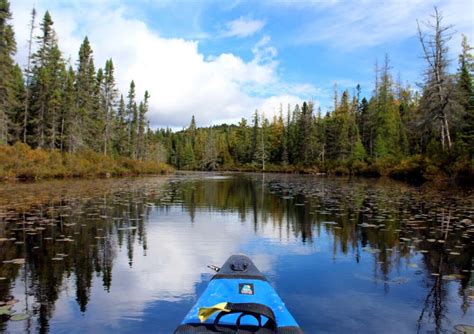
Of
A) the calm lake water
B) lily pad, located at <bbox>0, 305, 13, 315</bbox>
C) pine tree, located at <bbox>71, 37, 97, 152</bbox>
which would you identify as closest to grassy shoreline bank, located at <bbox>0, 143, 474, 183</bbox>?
pine tree, located at <bbox>71, 37, 97, 152</bbox>

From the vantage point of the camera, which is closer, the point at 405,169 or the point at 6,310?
the point at 6,310

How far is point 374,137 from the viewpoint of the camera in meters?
61.3

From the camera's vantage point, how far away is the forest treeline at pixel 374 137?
101 feet

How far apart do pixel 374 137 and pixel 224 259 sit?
5869 cm

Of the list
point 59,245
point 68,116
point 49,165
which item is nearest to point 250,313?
point 59,245

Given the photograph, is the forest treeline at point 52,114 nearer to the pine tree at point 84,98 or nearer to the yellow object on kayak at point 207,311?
the pine tree at point 84,98

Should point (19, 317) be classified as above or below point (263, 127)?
below

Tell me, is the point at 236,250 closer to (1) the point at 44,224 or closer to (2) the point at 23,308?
(2) the point at 23,308

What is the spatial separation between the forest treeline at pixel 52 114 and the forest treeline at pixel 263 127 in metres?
0.14

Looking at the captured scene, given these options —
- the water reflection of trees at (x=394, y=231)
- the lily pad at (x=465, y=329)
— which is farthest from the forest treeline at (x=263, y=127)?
the lily pad at (x=465, y=329)

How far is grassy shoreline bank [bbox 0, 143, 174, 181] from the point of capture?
3102 cm

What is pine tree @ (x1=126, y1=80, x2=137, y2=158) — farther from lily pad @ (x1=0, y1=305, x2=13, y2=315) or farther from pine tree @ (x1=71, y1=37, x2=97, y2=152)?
Result: lily pad @ (x1=0, y1=305, x2=13, y2=315)

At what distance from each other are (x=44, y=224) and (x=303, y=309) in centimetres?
883

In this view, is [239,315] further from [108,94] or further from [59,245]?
[108,94]
